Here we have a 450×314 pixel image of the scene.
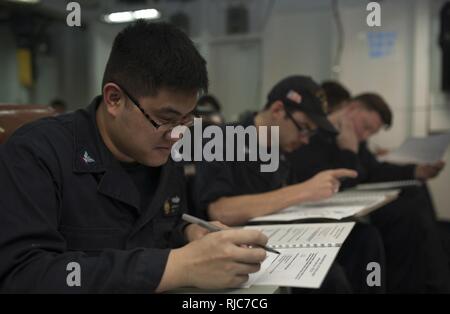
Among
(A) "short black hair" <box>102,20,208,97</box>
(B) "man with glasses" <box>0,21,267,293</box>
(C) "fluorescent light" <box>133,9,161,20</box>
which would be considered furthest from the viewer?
(C) "fluorescent light" <box>133,9,161,20</box>

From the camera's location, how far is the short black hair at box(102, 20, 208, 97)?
2.96 ft

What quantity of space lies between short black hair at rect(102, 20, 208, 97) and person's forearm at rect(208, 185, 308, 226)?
1.85 feet

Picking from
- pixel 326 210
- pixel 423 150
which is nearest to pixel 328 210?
pixel 326 210

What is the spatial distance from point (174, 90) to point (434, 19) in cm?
355

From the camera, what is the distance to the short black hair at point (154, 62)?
903mm

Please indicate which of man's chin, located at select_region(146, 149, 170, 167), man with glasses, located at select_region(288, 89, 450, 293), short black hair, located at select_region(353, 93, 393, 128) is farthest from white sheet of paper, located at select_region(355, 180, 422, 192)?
man's chin, located at select_region(146, 149, 170, 167)

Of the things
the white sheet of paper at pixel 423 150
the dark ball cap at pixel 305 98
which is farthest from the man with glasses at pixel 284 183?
the white sheet of paper at pixel 423 150

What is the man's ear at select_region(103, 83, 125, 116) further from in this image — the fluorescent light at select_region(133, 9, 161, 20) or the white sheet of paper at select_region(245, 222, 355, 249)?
the white sheet of paper at select_region(245, 222, 355, 249)

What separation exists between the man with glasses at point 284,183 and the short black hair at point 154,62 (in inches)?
22.8

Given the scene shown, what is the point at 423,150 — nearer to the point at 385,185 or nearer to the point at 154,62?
the point at 385,185

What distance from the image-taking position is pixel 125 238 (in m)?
0.94
